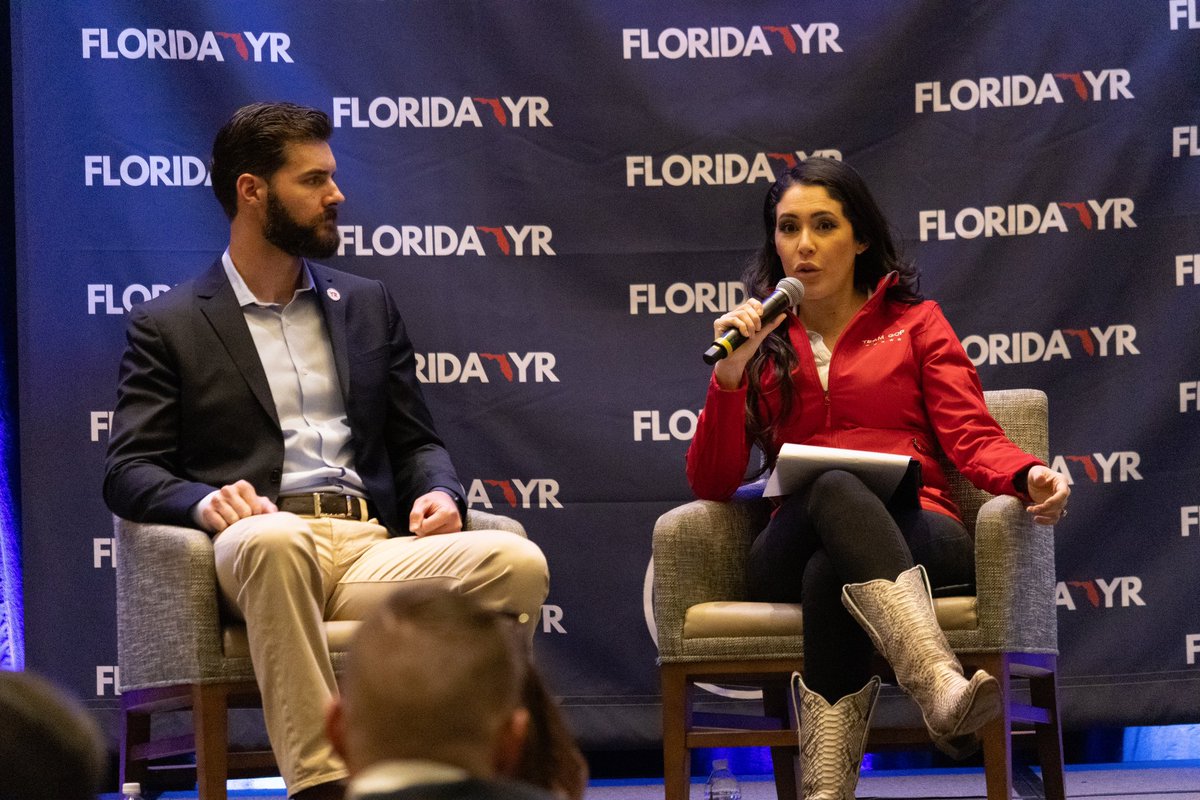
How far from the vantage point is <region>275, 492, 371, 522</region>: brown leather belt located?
307 centimetres

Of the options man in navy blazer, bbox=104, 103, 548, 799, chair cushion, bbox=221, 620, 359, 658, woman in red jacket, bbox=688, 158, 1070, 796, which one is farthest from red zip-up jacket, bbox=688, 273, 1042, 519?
chair cushion, bbox=221, 620, 359, 658

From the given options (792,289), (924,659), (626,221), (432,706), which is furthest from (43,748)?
(626,221)

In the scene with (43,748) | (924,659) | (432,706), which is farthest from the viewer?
(924,659)

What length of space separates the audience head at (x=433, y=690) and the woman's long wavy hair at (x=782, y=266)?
2.19m

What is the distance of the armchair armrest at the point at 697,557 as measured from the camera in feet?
9.90

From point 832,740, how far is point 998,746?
1.34 ft

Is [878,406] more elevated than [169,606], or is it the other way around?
[878,406]

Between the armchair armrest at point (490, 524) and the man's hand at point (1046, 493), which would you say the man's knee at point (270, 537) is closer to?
the armchair armrest at point (490, 524)

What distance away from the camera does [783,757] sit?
333 centimetres

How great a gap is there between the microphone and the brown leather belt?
2.61 feet

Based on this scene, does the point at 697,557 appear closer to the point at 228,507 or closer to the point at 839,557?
the point at 839,557

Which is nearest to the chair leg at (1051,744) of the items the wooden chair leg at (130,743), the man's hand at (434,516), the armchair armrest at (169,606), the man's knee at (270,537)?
the man's hand at (434,516)

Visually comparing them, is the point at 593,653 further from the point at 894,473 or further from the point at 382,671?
the point at 382,671

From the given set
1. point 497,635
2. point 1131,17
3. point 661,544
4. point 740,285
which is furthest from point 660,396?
point 497,635
